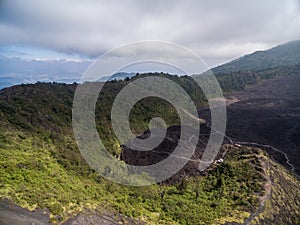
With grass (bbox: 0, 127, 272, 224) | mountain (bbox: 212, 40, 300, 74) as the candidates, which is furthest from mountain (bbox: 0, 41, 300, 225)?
mountain (bbox: 212, 40, 300, 74)

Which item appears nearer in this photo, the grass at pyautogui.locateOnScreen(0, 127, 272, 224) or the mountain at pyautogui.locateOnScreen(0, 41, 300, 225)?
the mountain at pyautogui.locateOnScreen(0, 41, 300, 225)

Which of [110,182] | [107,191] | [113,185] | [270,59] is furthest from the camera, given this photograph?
[270,59]

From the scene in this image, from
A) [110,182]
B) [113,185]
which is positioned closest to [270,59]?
[110,182]

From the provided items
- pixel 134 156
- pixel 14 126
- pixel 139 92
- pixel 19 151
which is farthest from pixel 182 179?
pixel 139 92

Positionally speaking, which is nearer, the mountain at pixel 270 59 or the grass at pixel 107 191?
the grass at pixel 107 191

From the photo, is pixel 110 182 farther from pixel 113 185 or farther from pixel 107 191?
pixel 107 191

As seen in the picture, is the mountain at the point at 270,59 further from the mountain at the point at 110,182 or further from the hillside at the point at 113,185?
the hillside at the point at 113,185

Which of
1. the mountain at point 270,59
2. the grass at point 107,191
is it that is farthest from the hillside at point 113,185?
the mountain at point 270,59

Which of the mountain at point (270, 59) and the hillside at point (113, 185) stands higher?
the mountain at point (270, 59)

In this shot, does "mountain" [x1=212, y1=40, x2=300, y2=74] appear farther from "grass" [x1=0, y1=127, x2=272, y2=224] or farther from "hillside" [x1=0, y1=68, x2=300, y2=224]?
"grass" [x1=0, y1=127, x2=272, y2=224]
